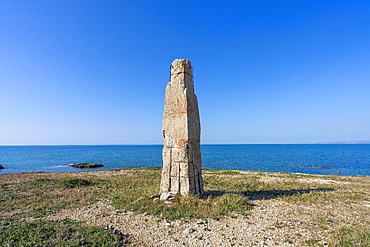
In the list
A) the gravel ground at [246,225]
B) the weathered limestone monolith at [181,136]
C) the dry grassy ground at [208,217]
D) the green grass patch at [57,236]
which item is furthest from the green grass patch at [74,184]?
the weathered limestone monolith at [181,136]

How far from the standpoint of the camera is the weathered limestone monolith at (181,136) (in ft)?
39.6

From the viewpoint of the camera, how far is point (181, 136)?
12234 mm

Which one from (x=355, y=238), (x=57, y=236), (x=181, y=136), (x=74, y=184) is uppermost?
(x=181, y=136)

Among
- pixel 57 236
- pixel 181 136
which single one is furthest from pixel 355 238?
pixel 57 236

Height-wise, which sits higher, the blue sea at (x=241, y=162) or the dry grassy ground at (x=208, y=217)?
the dry grassy ground at (x=208, y=217)

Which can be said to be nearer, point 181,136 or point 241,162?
point 181,136

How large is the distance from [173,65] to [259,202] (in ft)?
31.5

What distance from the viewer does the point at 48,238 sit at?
23.7 feet

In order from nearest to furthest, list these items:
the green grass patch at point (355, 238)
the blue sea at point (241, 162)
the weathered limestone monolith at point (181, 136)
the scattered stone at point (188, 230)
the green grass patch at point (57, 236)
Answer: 1. the green grass patch at point (57, 236)
2. the green grass patch at point (355, 238)
3. the scattered stone at point (188, 230)
4. the weathered limestone monolith at point (181, 136)
5. the blue sea at point (241, 162)

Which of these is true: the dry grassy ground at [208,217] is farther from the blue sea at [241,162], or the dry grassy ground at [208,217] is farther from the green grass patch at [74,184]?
the blue sea at [241,162]

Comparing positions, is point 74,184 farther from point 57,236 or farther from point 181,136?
point 57,236

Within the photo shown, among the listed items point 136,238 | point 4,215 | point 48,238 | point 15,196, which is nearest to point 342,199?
point 136,238

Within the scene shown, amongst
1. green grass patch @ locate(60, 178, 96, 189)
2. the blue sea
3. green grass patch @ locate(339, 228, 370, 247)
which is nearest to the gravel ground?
green grass patch @ locate(339, 228, 370, 247)

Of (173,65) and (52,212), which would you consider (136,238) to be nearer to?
(52,212)
